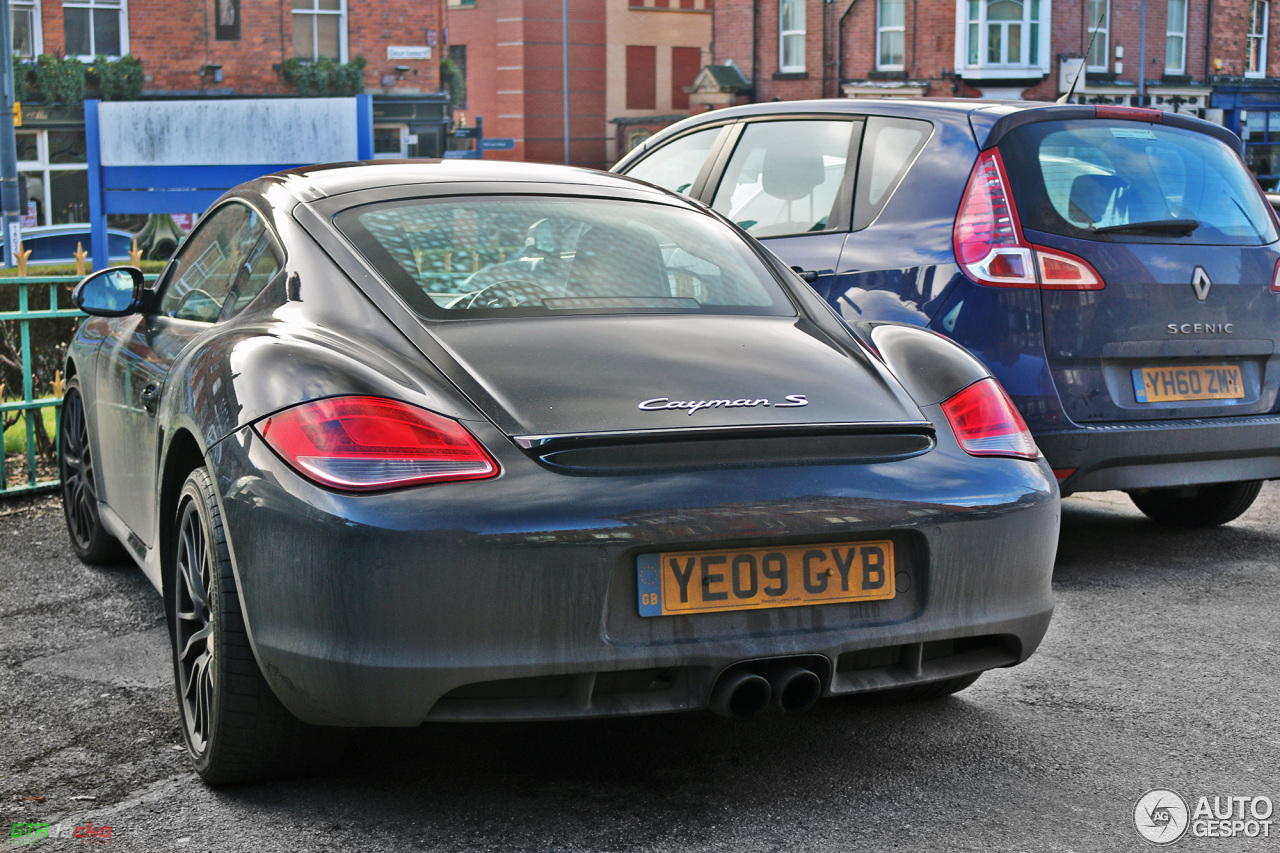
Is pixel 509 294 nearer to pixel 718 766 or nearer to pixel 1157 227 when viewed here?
pixel 718 766

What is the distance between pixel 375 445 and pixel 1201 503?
435 centimetres

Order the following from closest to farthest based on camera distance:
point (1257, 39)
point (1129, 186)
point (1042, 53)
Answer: point (1129, 186)
point (1042, 53)
point (1257, 39)

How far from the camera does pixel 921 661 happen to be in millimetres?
3016

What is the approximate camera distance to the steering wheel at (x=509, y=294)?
10.9 ft

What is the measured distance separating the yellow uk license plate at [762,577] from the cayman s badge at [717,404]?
1.01ft

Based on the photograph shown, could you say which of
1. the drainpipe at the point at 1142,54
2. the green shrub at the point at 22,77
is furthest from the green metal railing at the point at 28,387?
the drainpipe at the point at 1142,54

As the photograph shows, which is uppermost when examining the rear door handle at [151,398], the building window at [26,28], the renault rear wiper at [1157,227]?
the building window at [26,28]

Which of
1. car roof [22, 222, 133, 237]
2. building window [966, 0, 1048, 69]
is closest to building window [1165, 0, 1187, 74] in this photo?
building window [966, 0, 1048, 69]

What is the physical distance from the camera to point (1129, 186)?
5.22 m

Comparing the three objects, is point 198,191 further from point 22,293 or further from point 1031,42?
point 1031,42

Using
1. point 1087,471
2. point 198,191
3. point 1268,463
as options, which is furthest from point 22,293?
point 198,191

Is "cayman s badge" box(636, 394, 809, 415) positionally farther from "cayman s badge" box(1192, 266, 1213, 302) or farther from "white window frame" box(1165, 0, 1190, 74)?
"white window frame" box(1165, 0, 1190, 74)

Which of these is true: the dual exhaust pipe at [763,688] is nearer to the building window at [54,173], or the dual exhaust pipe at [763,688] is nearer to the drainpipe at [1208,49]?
the building window at [54,173]
